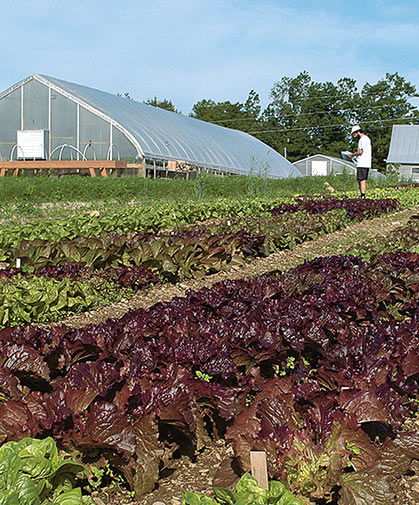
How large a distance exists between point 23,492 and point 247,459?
1.00 m

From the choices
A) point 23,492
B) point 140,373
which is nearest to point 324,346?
point 140,373

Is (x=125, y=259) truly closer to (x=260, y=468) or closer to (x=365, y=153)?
(x=260, y=468)

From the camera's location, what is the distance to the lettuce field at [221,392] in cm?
251

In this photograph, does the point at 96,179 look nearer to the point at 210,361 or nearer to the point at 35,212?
the point at 35,212

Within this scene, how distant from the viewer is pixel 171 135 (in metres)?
25.5

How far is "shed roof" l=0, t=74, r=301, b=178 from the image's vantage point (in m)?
22.5

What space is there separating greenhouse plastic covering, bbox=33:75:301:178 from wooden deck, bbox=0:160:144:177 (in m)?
1.21

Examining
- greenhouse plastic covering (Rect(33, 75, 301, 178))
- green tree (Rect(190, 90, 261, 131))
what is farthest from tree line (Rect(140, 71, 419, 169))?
greenhouse plastic covering (Rect(33, 75, 301, 178))

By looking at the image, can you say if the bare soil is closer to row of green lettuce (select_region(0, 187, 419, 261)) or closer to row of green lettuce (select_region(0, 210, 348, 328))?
row of green lettuce (select_region(0, 210, 348, 328))

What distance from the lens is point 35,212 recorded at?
1298cm

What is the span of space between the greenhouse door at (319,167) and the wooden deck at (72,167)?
3268 cm

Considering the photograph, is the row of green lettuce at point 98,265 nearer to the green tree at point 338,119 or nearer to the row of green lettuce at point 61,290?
the row of green lettuce at point 61,290

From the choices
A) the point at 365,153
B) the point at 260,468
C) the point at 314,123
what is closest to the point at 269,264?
the point at 260,468

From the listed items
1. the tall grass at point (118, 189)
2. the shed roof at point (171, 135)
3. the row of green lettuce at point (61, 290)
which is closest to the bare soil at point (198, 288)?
the row of green lettuce at point (61, 290)
